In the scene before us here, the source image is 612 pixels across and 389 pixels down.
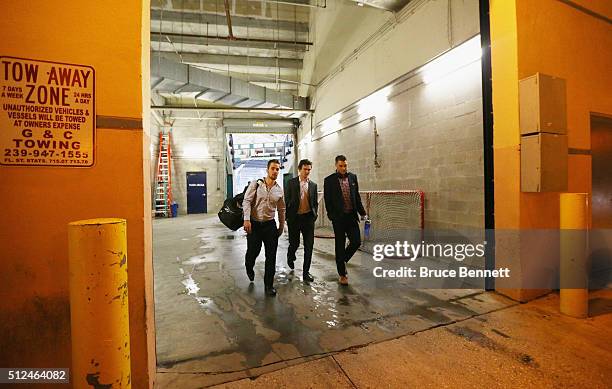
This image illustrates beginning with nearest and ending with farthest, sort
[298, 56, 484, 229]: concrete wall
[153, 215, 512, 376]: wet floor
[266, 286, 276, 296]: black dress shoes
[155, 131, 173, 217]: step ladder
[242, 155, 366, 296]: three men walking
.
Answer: [153, 215, 512, 376]: wet floor
[266, 286, 276, 296]: black dress shoes
[242, 155, 366, 296]: three men walking
[298, 56, 484, 229]: concrete wall
[155, 131, 173, 217]: step ladder

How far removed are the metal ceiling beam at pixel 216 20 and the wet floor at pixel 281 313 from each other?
7.91 m

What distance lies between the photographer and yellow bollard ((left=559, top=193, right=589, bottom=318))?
2.89m

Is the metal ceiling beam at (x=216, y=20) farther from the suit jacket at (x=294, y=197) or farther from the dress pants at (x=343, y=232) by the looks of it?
the dress pants at (x=343, y=232)

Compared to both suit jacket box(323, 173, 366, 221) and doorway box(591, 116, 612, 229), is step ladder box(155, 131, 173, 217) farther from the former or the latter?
doorway box(591, 116, 612, 229)

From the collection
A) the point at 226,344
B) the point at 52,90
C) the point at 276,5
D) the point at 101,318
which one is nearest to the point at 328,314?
the point at 226,344

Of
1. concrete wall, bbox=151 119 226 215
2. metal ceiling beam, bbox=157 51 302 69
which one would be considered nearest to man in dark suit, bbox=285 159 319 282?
metal ceiling beam, bbox=157 51 302 69

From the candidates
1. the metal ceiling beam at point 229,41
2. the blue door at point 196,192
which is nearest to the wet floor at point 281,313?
the metal ceiling beam at point 229,41

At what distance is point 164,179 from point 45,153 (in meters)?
14.5

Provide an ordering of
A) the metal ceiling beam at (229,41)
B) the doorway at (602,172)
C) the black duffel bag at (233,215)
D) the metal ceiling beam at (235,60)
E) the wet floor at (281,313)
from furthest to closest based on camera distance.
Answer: the metal ceiling beam at (235,60)
the metal ceiling beam at (229,41)
the black duffel bag at (233,215)
the doorway at (602,172)
the wet floor at (281,313)

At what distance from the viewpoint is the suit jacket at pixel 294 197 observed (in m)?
4.23

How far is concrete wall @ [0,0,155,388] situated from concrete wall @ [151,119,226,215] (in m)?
14.4

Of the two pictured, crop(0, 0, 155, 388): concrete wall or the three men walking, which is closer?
crop(0, 0, 155, 388): concrete wall

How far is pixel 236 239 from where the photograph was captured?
8031 millimetres

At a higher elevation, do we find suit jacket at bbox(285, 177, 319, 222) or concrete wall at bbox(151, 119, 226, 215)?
concrete wall at bbox(151, 119, 226, 215)
